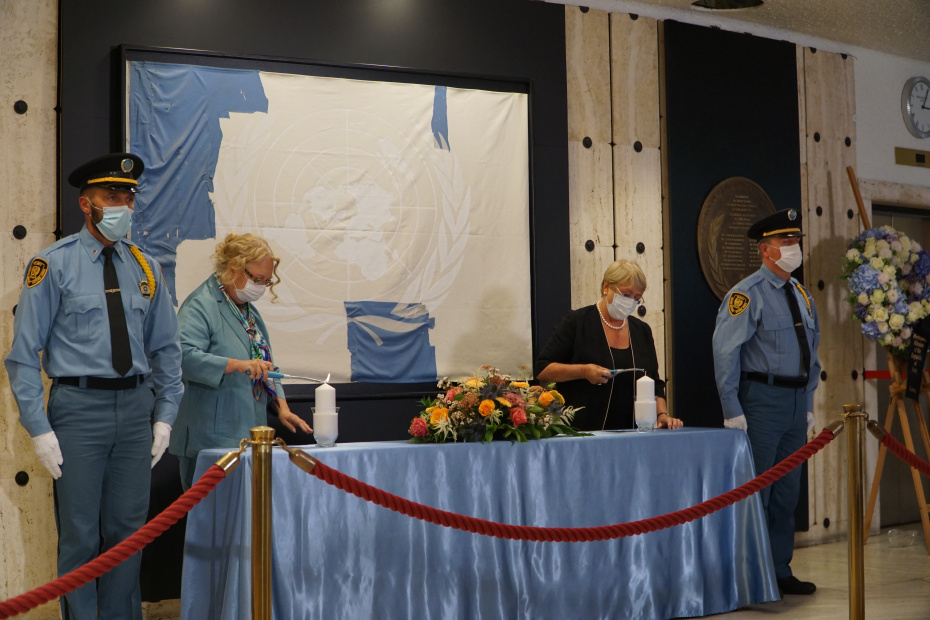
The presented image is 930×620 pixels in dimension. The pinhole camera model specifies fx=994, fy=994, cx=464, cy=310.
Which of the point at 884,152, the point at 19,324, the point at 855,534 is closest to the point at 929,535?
the point at 884,152

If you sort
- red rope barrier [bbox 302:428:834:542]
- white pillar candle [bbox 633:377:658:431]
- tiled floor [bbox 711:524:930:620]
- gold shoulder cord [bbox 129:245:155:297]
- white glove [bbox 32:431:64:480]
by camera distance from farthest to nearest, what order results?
tiled floor [bbox 711:524:930:620], white pillar candle [bbox 633:377:658:431], gold shoulder cord [bbox 129:245:155:297], white glove [bbox 32:431:64:480], red rope barrier [bbox 302:428:834:542]

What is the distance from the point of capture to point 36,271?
3.49m

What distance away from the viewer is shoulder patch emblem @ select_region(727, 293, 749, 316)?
16.0ft

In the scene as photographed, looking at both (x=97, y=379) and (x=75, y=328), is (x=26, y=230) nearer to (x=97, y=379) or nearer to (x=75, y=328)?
(x=75, y=328)

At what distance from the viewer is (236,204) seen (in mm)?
4789

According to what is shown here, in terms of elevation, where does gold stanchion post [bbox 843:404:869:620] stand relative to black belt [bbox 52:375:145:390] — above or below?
below

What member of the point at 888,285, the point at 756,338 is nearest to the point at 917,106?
the point at 888,285

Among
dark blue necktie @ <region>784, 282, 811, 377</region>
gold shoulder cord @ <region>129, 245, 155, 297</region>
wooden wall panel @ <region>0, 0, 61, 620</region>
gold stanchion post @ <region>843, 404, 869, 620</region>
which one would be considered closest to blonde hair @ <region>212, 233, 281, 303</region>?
gold shoulder cord @ <region>129, 245, 155, 297</region>

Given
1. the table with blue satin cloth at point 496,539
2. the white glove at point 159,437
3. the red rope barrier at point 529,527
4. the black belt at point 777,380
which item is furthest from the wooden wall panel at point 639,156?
the white glove at point 159,437

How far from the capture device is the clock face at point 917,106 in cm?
716

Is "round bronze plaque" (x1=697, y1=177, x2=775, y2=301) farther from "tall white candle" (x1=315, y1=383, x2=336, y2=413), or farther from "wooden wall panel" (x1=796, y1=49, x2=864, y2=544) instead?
"tall white candle" (x1=315, y1=383, x2=336, y2=413)

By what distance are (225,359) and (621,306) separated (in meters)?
1.92

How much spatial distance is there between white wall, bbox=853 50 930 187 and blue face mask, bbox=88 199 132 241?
513 centimetres

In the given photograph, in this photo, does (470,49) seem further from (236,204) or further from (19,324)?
(19,324)
